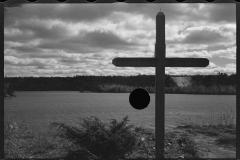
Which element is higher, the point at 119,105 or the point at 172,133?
the point at 119,105

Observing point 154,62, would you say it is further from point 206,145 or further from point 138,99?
point 206,145

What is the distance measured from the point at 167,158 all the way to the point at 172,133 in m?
0.51

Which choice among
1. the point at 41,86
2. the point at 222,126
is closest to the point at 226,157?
the point at 222,126

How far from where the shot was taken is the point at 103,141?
487 cm

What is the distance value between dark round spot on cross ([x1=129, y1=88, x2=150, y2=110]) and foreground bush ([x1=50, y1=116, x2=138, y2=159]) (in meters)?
0.88

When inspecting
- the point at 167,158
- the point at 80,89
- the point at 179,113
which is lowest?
the point at 167,158

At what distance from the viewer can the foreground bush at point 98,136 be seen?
486 cm

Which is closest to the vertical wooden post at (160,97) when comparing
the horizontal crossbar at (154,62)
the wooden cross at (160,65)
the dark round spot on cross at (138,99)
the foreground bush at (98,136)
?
the wooden cross at (160,65)

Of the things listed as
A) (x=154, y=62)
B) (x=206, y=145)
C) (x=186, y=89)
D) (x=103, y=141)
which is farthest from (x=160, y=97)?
(x=103, y=141)

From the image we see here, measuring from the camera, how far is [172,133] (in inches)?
207

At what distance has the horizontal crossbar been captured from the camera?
4.70 meters

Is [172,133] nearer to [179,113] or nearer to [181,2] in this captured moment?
[179,113]

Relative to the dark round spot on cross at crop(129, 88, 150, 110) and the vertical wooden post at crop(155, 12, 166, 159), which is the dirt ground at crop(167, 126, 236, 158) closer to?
the vertical wooden post at crop(155, 12, 166, 159)

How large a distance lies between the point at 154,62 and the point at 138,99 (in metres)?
1.46
